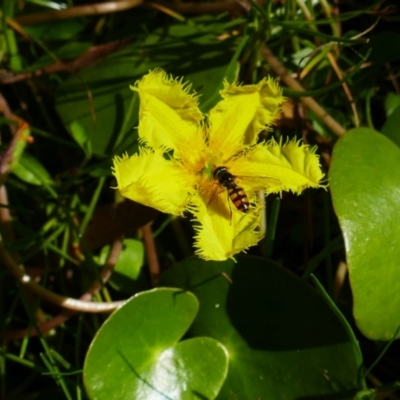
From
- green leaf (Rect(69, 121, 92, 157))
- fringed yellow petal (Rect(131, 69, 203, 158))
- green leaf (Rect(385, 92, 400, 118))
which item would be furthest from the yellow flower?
green leaf (Rect(385, 92, 400, 118))

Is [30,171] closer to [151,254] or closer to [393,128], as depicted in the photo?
[151,254]

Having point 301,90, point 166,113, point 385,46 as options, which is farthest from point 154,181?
point 385,46

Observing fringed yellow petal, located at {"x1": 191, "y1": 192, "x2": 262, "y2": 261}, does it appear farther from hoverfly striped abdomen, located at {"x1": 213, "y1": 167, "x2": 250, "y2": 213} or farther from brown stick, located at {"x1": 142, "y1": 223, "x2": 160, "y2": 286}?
brown stick, located at {"x1": 142, "y1": 223, "x2": 160, "y2": 286}

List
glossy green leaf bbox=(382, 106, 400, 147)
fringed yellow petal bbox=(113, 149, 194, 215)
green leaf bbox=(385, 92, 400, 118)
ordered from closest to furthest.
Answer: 1. fringed yellow petal bbox=(113, 149, 194, 215)
2. glossy green leaf bbox=(382, 106, 400, 147)
3. green leaf bbox=(385, 92, 400, 118)

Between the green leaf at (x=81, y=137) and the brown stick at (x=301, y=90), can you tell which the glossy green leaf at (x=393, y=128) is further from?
the green leaf at (x=81, y=137)

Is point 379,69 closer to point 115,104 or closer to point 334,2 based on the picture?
point 334,2

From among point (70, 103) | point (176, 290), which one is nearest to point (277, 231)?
point (176, 290)
